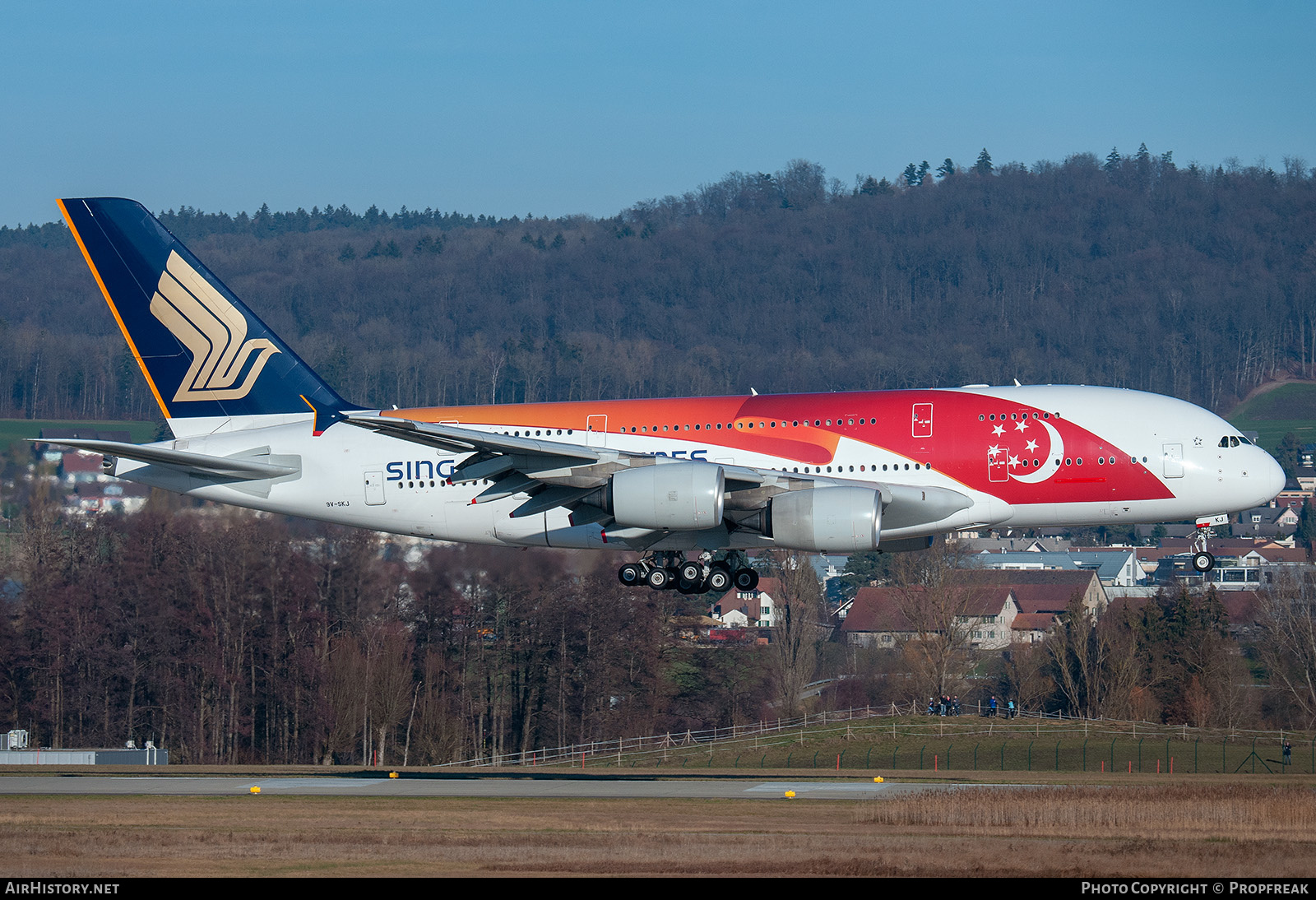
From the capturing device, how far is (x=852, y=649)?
118 meters

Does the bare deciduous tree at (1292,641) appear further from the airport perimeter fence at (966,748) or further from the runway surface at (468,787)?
the runway surface at (468,787)

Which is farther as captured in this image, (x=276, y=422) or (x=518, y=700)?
(x=518, y=700)

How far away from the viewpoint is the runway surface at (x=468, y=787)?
121 ft

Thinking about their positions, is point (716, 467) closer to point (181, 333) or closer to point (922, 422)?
point (922, 422)

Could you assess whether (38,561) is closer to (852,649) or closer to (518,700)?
(518,700)

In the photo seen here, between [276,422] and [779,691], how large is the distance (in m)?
60.0

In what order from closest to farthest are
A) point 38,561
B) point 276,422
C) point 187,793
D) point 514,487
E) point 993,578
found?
point 187,793
point 514,487
point 276,422
point 38,561
point 993,578

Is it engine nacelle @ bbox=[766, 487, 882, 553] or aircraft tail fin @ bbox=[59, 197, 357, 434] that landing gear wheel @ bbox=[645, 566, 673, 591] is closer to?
engine nacelle @ bbox=[766, 487, 882, 553]

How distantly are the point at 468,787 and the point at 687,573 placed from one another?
28.1 ft

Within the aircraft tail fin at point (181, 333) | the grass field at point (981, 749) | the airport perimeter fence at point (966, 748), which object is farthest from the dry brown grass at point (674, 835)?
the grass field at point (981, 749)

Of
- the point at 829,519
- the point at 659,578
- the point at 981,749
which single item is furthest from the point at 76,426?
the point at 829,519

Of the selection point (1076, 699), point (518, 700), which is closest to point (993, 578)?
point (1076, 699)

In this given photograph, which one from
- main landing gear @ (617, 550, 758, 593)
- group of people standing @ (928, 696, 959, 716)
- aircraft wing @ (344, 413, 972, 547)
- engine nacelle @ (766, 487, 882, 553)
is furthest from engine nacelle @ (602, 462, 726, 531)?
group of people standing @ (928, 696, 959, 716)

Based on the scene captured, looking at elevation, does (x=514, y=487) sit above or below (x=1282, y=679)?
above
